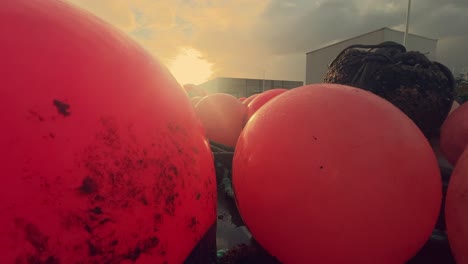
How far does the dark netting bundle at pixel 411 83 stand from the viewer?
66.9 inches

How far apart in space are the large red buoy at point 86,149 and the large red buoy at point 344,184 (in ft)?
1.02

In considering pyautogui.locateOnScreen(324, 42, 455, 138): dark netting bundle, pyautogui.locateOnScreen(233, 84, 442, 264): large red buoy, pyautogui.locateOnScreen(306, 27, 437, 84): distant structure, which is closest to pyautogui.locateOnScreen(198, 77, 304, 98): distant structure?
pyautogui.locateOnScreen(306, 27, 437, 84): distant structure

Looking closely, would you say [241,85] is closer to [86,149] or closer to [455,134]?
[455,134]

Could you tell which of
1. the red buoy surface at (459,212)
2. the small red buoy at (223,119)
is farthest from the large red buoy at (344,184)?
the small red buoy at (223,119)

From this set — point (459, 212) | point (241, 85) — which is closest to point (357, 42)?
point (241, 85)

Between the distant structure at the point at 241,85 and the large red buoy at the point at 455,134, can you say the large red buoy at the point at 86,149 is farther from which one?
the distant structure at the point at 241,85

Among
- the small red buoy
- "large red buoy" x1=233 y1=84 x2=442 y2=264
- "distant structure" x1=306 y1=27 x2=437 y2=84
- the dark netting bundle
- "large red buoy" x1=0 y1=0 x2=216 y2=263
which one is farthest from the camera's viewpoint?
"distant structure" x1=306 y1=27 x2=437 y2=84

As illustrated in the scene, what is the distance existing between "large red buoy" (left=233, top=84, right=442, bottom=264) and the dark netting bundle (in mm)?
761

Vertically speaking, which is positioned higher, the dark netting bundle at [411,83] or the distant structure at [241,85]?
the dark netting bundle at [411,83]

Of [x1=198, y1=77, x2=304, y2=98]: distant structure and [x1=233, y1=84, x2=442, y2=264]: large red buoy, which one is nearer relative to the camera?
[x1=233, y1=84, x2=442, y2=264]: large red buoy

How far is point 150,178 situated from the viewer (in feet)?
2.32

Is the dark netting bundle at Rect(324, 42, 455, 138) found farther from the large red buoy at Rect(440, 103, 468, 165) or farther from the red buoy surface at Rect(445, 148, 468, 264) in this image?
the red buoy surface at Rect(445, 148, 468, 264)

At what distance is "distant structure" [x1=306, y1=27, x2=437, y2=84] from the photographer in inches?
752

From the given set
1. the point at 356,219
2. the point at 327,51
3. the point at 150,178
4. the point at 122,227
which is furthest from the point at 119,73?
the point at 327,51
